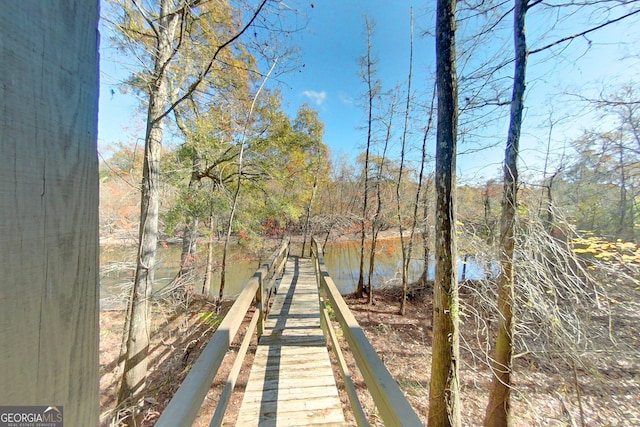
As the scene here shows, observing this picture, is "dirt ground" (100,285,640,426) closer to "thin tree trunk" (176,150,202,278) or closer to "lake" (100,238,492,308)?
"thin tree trunk" (176,150,202,278)

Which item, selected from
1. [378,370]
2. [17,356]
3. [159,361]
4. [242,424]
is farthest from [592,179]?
[159,361]

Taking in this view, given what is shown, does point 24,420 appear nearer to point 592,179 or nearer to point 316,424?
point 316,424

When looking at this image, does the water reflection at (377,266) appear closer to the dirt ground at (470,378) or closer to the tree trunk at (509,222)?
the dirt ground at (470,378)

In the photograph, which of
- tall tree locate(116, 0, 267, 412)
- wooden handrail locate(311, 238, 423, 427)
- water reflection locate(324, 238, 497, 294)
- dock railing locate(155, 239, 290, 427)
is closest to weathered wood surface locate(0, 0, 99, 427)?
dock railing locate(155, 239, 290, 427)

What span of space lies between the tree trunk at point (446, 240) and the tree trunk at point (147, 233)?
3436 millimetres

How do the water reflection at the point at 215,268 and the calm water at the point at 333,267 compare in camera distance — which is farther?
the calm water at the point at 333,267

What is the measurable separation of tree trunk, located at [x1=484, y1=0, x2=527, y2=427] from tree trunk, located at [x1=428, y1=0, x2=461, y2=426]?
128 centimetres

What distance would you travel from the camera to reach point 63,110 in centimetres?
48

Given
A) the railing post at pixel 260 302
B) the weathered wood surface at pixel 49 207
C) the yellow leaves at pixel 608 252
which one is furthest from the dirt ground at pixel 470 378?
the weathered wood surface at pixel 49 207

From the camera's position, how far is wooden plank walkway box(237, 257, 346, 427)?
190cm

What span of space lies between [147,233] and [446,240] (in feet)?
13.5

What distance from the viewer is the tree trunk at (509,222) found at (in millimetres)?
2961

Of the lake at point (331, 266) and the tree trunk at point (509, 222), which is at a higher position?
the tree trunk at point (509, 222)

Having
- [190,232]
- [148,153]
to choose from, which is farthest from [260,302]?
[190,232]
